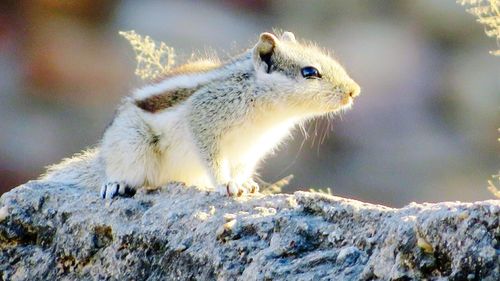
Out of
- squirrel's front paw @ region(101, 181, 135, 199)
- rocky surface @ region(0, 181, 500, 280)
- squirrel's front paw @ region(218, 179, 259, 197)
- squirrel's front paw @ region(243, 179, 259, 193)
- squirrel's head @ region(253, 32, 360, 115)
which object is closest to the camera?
rocky surface @ region(0, 181, 500, 280)

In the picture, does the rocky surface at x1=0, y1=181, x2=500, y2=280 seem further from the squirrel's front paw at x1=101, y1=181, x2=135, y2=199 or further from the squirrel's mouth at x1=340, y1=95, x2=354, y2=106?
the squirrel's mouth at x1=340, y1=95, x2=354, y2=106

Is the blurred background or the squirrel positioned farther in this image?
the blurred background

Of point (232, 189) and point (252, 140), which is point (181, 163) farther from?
point (232, 189)

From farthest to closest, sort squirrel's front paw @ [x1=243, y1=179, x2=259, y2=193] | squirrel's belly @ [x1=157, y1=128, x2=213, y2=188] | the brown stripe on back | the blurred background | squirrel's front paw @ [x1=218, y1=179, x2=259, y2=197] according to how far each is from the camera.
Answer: the blurred background
the brown stripe on back
squirrel's belly @ [x1=157, y1=128, x2=213, y2=188]
squirrel's front paw @ [x1=243, y1=179, x2=259, y2=193]
squirrel's front paw @ [x1=218, y1=179, x2=259, y2=197]

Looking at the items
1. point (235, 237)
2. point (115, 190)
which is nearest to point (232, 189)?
point (235, 237)

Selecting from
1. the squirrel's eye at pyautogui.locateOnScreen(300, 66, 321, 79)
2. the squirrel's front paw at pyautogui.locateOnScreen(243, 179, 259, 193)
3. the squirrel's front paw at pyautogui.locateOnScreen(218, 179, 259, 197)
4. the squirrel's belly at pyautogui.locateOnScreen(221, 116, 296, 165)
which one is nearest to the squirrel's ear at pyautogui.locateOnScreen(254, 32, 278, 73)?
the squirrel's eye at pyautogui.locateOnScreen(300, 66, 321, 79)

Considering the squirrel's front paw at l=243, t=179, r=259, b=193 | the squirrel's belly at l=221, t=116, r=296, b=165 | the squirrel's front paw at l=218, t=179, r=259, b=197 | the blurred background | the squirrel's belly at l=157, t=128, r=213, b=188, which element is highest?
the blurred background
